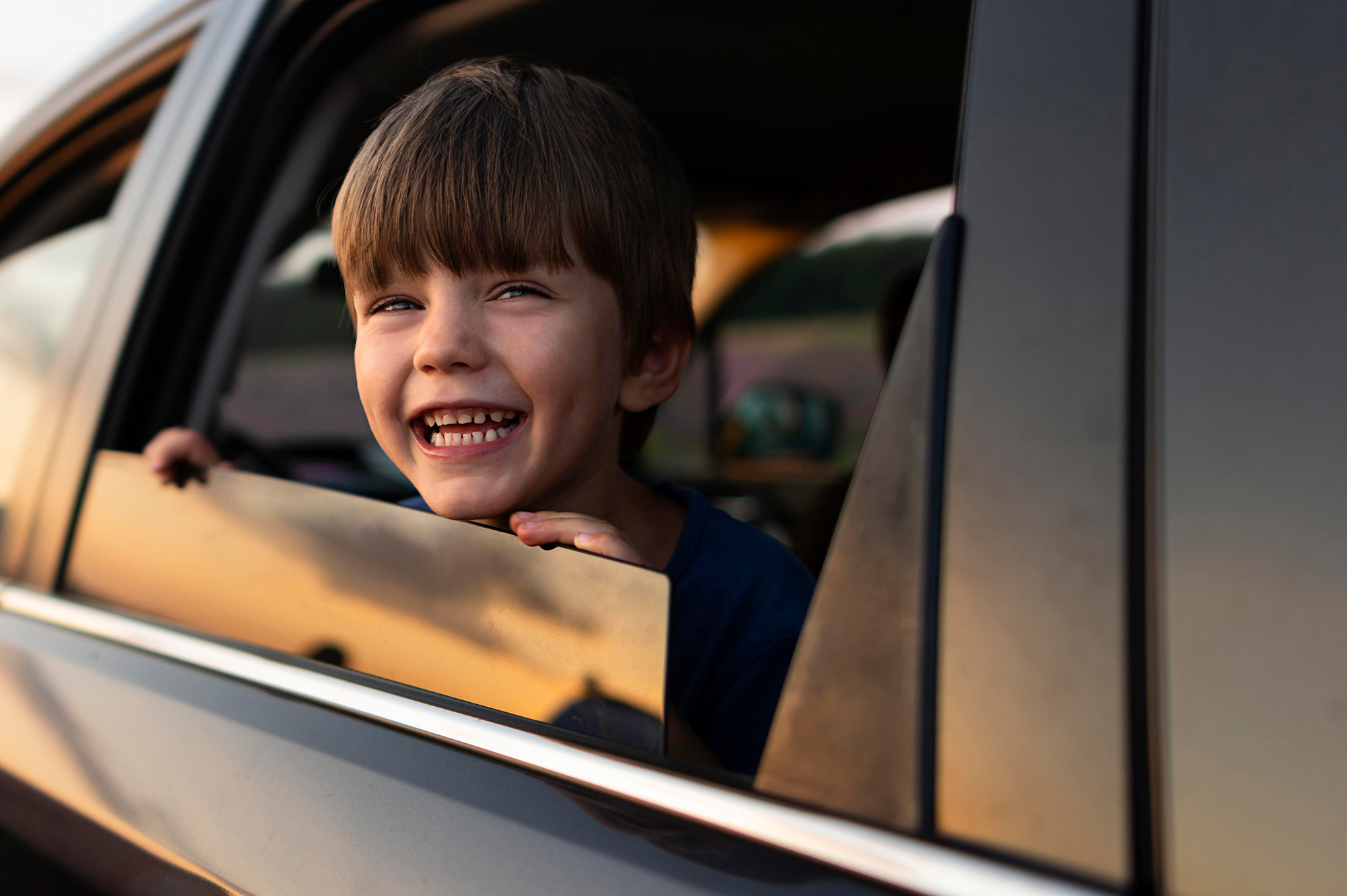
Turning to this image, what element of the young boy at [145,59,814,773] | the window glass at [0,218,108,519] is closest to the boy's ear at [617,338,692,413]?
the young boy at [145,59,814,773]

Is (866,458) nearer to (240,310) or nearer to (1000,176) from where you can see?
(1000,176)

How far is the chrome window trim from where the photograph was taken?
60cm

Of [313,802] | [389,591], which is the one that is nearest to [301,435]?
[389,591]

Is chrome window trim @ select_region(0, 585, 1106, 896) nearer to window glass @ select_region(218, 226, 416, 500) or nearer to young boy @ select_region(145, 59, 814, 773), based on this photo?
young boy @ select_region(145, 59, 814, 773)

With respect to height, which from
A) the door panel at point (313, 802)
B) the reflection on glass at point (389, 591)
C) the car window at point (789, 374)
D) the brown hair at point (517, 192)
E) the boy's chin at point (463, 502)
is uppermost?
the car window at point (789, 374)

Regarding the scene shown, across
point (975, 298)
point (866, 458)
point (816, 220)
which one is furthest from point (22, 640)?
point (816, 220)

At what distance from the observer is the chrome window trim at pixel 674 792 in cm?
60

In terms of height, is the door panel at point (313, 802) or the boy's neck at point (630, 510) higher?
the boy's neck at point (630, 510)

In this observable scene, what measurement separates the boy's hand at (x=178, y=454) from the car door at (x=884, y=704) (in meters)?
0.28

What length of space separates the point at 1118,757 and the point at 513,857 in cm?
45

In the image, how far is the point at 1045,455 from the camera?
613 millimetres

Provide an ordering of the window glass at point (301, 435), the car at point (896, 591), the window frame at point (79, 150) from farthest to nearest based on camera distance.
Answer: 1. the window glass at point (301, 435)
2. the window frame at point (79, 150)
3. the car at point (896, 591)

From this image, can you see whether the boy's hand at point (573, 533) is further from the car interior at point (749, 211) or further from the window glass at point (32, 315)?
the window glass at point (32, 315)

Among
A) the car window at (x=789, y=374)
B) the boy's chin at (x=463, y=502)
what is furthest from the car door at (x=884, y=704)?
the car window at (x=789, y=374)
